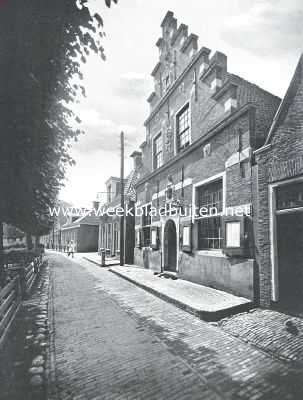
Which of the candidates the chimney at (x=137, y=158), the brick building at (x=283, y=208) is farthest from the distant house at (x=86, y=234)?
the brick building at (x=283, y=208)

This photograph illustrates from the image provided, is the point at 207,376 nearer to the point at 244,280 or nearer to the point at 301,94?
the point at 244,280

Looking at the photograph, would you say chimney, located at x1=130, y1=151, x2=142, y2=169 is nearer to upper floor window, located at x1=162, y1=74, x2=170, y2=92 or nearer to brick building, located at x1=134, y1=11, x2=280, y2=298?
brick building, located at x1=134, y1=11, x2=280, y2=298

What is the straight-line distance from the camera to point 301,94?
211 inches

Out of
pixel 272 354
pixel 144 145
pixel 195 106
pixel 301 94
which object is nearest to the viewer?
pixel 272 354

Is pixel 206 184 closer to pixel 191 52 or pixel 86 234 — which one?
pixel 191 52

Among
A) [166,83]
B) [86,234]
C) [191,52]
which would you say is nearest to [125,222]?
[166,83]

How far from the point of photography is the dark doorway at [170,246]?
1111cm

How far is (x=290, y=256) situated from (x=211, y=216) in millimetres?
3040

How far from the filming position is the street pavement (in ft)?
9.53

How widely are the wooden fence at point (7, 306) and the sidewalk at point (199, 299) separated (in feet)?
12.6

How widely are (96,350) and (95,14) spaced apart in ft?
16.6

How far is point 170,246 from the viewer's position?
37.1 feet

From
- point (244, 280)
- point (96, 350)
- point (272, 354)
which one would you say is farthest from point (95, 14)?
point (244, 280)

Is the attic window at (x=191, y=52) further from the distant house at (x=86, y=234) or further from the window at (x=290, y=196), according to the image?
the distant house at (x=86, y=234)
